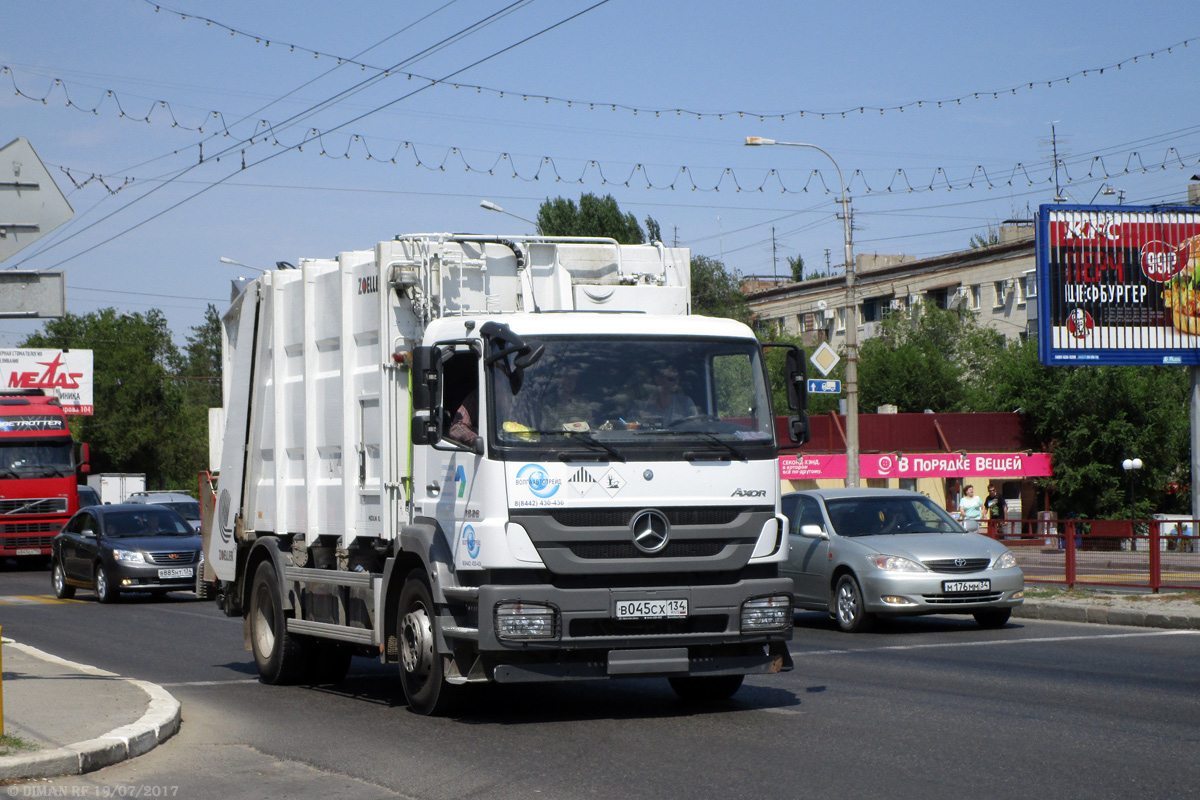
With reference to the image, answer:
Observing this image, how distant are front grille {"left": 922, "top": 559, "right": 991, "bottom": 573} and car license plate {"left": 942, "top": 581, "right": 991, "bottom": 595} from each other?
15cm

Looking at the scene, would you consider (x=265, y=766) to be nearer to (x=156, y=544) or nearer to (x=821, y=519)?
(x=821, y=519)

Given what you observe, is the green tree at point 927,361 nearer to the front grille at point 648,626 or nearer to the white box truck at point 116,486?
the white box truck at point 116,486

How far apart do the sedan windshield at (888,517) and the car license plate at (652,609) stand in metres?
8.05

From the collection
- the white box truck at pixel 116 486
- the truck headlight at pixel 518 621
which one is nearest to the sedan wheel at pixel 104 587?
the truck headlight at pixel 518 621

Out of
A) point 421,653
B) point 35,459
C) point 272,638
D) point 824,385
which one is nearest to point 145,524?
point 35,459

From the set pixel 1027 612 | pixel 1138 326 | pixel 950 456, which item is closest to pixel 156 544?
pixel 1027 612

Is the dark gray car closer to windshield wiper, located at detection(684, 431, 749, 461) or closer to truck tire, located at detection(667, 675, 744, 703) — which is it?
truck tire, located at detection(667, 675, 744, 703)

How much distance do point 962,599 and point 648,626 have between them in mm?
7573

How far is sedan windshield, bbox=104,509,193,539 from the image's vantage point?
24516 millimetres

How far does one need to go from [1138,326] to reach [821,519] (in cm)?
1595

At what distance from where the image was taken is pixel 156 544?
23.7 m

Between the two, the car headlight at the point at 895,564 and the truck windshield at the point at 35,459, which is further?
the truck windshield at the point at 35,459

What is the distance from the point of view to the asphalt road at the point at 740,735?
7051mm

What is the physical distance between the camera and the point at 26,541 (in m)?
33.9
